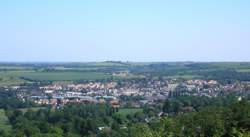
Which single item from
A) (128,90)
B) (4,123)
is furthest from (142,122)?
(128,90)

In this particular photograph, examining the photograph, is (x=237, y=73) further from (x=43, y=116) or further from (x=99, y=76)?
(x=43, y=116)

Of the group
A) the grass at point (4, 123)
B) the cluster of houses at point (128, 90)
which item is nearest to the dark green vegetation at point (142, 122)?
the grass at point (4, 123)

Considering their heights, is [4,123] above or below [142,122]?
below

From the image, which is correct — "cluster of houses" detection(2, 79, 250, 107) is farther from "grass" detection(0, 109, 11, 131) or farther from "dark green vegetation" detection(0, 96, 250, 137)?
"dark green vegetation" detection(0, 96, 250, 137)

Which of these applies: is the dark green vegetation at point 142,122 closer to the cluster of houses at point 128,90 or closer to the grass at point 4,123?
the grass at point 4,123

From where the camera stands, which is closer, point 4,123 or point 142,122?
point 142,122

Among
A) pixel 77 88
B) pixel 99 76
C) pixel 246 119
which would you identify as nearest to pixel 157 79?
pixel 99 76

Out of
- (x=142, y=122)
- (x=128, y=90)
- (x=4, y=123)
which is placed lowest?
(x=128, y=90)

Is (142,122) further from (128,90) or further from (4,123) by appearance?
A: (128,90)

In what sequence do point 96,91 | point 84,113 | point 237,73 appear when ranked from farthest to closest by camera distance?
point 237,73 < point 96,91 < point 84,113
